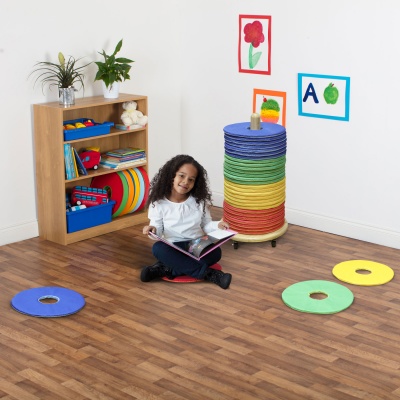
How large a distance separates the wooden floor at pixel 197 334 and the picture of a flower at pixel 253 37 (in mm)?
1255

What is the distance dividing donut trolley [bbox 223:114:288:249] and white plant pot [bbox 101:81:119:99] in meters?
0.79

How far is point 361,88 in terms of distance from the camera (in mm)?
4578

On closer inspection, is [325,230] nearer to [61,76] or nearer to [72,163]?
[72,163]

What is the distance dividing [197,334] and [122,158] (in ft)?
5.72

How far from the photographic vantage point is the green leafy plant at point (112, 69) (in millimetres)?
4758

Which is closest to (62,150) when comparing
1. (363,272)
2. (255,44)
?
(255,44)

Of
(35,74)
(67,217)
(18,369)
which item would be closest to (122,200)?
(67,217)

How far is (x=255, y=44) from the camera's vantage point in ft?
16.4

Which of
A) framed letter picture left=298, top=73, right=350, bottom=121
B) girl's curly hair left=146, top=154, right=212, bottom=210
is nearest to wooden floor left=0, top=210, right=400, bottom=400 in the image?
girl's curly hair left=146, top=154, right=212, bottom=210

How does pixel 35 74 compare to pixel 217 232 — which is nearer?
pixel 217 232

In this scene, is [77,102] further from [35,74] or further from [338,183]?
[338,183]

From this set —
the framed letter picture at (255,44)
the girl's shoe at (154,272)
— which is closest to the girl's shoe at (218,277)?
the girl's shoe at (154,272)

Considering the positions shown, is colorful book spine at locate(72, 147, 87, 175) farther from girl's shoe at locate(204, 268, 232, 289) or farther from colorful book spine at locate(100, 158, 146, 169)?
girl's shoe at locate(204, 268, 232, 289)

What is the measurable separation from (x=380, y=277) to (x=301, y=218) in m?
0.99
